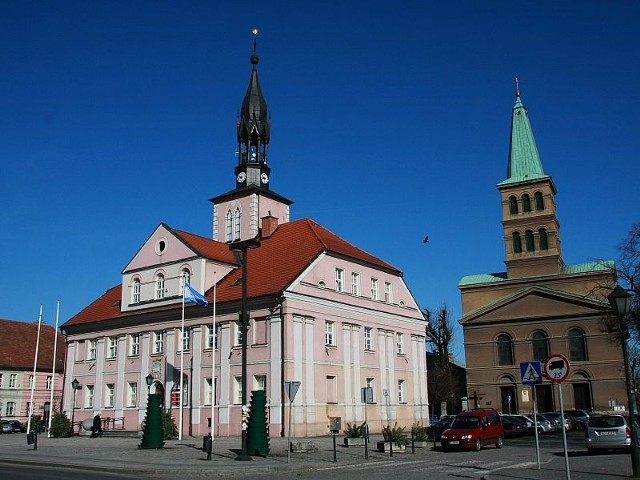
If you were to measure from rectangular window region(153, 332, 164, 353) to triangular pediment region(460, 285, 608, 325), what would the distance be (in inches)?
1644

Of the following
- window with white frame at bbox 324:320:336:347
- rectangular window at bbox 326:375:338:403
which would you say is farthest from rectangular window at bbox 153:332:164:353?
rectangular window at bbox 326:375:338:403

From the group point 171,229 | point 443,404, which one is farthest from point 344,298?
point 443,404

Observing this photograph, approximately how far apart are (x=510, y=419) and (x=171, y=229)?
86.3 feet

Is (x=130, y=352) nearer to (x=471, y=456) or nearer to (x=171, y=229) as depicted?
(x=171, y=229)

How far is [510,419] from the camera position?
44812 mm

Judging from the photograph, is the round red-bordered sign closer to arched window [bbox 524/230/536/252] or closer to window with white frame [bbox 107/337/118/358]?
window with white frame [bbox 107/337/118/358]

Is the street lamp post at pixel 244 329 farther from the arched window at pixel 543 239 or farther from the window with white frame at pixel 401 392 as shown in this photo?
the arched window at pixel 543 239

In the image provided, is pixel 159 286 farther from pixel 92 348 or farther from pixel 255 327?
pixel 255 327

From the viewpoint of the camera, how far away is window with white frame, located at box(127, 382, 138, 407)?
46.6m

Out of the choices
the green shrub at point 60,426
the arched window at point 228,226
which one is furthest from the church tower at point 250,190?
the green shrub at point 60,426

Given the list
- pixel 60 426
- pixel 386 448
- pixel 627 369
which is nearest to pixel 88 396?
pixel 60 426

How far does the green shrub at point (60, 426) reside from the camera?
45.2 metres

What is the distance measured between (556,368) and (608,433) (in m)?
13.6

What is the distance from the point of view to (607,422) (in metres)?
27.4
